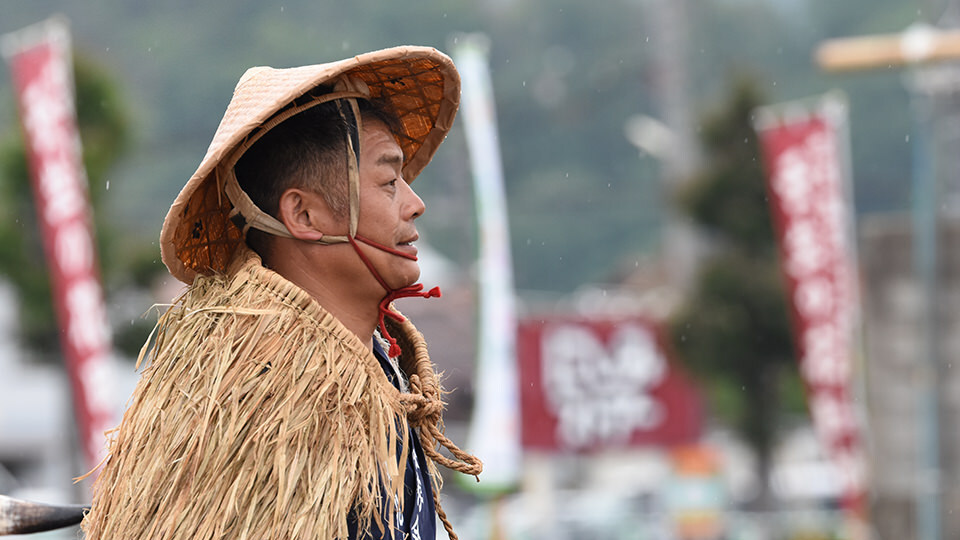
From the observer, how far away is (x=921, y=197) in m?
8.63

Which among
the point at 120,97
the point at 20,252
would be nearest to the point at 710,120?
the point at 120,97

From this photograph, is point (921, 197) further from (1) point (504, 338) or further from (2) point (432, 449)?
(2) point (432, 449)

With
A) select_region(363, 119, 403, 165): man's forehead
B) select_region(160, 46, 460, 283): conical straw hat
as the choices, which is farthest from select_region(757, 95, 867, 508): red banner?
select_region(363, 119, 403, 165): man's forehead

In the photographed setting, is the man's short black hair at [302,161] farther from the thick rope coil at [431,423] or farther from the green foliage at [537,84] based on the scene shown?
the green foliage at [537,84]

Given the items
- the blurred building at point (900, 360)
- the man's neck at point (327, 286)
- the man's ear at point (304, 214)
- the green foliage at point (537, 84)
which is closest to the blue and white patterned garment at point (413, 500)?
the man's neck at point (327, 286)

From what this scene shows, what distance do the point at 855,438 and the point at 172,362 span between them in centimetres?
928

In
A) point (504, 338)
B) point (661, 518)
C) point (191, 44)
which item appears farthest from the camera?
point (191, 44)

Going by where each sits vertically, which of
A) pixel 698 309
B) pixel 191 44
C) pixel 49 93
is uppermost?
pixel 191 44

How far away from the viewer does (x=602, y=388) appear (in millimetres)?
14945

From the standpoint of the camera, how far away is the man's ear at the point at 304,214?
5.93ft

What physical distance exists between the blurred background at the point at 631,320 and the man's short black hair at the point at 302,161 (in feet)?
1.74

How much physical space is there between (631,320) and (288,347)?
13280 millimetres

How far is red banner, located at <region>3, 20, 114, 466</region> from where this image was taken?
8234 mm

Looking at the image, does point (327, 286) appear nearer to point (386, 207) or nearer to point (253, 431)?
point (386, 207)
